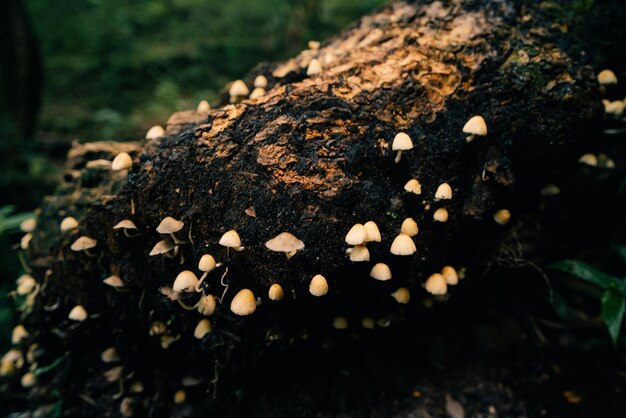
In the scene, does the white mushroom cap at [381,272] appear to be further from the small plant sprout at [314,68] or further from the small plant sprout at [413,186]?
the small plant sprout at [314,68]

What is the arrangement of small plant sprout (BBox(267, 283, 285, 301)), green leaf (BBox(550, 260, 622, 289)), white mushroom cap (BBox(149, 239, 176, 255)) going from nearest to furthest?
small plant sprout (BBox(267, 283, 285, 301)) → white mushroom cap (BBox(149, 239, 176, 255)) → green leaf (BBox(550, 260, 622, 289))

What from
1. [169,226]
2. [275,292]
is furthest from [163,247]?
[275,292]

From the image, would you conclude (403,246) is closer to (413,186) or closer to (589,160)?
(413,186)

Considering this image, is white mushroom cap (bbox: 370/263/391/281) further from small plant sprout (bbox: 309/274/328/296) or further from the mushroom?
the mushroom

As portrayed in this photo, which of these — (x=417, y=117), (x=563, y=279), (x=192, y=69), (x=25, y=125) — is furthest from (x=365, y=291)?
(x=192, y=69)

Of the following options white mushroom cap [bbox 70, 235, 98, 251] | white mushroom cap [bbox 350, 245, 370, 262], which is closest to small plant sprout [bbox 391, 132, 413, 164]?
white mushroom cap [bbox 350, 245, 370, 262]

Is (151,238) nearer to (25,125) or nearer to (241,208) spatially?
(241,208)
